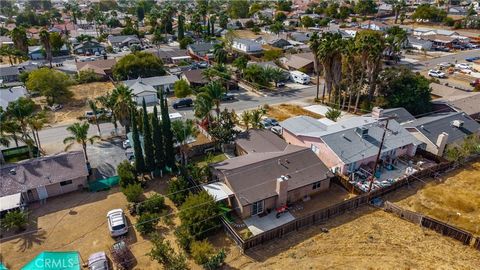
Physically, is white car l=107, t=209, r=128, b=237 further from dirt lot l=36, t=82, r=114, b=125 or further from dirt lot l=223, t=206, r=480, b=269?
dirt lot l=36, t=82, r=114, b=125

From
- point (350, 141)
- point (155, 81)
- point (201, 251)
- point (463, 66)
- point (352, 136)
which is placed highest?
point (155, 81)

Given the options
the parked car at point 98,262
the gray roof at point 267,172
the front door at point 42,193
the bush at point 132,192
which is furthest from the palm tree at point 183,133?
the parked car at point 98,262

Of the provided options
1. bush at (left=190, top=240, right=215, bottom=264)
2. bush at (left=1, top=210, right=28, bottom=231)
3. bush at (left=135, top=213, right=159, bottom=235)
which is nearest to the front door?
bush at (left=1, top=210, right=28, bottom=231)

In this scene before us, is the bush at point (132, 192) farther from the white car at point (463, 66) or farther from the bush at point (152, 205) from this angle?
the white car at point (463, 66)

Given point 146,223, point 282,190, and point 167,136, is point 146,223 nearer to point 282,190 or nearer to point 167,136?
point 167,136

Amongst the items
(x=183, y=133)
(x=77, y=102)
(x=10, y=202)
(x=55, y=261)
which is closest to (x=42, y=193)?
(x=10, y=202)

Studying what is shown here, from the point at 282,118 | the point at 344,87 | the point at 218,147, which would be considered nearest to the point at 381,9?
the point at 344,87
